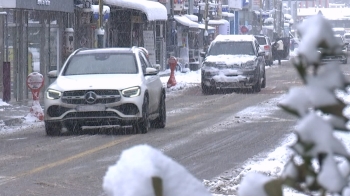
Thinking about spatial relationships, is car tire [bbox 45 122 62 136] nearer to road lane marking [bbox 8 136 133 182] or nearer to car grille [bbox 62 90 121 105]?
car grille [bbox 62 90 121 105]

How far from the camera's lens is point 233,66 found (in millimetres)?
28797

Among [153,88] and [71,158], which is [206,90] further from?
[71,158]

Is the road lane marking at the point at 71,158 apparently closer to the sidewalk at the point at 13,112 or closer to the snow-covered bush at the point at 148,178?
the sidewalk at the point at 13,112

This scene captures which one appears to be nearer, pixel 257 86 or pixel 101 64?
pixel 101 64

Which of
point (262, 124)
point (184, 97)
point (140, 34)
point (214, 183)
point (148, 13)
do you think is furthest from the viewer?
point (140, 34)

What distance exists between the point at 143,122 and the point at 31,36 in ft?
40.9

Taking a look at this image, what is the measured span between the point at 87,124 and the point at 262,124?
12.5ft

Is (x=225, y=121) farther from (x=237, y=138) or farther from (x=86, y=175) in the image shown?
(x=86, y=175)

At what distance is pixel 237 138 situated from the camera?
1600cm

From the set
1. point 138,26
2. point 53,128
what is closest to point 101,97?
point 53,128

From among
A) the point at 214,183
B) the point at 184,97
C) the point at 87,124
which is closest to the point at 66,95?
the point at 87,124

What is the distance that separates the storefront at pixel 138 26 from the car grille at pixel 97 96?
20.3 metres

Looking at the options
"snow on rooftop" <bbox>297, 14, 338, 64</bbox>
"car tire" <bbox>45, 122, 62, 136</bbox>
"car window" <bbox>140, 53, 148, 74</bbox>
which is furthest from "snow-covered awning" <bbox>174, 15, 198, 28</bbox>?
"snow on rooftop" <bbox>297, 14, 338, 64</bbox>

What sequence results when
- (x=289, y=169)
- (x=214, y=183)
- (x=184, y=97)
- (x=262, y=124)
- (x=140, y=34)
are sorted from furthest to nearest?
(x=140, y=34), (x=184, y=97), (x=262, y=124), (x=214, y=183), (x=289, y=169)
